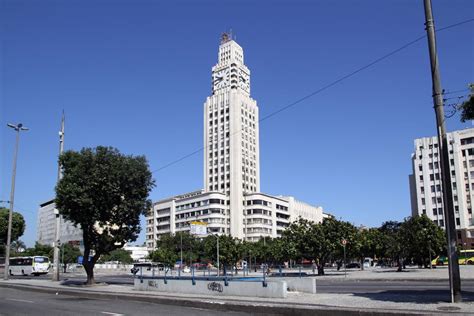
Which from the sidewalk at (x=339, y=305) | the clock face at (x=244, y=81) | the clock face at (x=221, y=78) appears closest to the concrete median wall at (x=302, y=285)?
the sidewalk at (x=339, y=305)

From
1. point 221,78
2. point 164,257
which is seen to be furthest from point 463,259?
point 221,78

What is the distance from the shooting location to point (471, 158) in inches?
4353

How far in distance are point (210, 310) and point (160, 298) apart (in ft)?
12.6

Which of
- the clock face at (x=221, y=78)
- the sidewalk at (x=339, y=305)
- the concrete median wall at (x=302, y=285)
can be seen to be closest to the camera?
the sidewalk at (x=339, y=305)

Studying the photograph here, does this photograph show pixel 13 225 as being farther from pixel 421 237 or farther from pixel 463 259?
pixel 463 259

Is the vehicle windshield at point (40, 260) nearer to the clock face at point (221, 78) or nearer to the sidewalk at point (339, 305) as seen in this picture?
the sidewalk at point (339, 305)

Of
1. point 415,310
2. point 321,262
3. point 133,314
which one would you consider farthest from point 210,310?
point 321,262

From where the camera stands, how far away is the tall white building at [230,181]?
450ft

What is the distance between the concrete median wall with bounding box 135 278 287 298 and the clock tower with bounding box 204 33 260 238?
368ft

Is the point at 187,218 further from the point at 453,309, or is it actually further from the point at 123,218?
the point at 453,309

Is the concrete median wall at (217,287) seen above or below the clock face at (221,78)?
below

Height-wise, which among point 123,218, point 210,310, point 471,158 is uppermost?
point 471,158

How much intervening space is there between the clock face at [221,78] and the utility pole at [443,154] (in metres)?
143

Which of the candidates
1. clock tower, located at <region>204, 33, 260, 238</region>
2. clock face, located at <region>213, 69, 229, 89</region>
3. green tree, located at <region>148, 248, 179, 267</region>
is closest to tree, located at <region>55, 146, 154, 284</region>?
green tree, located at <region>148, 248, 179, 267</region>
